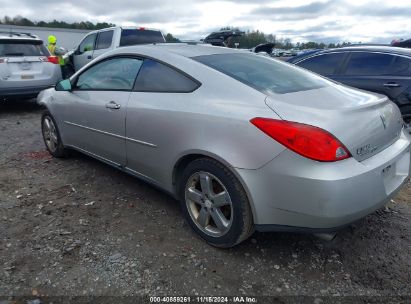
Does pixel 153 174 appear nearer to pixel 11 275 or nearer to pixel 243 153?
pixel 243 153

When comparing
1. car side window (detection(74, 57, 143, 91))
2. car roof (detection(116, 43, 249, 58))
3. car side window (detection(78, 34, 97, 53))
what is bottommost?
car side window (detection(78, 34, 97, 53))

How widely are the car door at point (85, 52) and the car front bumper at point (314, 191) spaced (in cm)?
914

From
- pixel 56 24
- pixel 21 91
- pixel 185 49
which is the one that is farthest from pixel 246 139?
pixel 56 24

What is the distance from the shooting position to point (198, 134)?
2.66 m

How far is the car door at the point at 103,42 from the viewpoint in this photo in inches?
381

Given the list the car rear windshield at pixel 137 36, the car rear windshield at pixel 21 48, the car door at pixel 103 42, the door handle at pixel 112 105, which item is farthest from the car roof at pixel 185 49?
the car door at pixel 103 42

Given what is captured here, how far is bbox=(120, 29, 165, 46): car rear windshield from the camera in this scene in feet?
31.2

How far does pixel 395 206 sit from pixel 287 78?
5.61ft

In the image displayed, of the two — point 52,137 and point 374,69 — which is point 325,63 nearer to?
point 374,69

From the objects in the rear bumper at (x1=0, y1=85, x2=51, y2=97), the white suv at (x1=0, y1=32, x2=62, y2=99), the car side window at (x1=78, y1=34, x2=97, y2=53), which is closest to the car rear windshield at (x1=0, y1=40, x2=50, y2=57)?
the white suv at (x1=0, y1=32, x2=62, y2=99)

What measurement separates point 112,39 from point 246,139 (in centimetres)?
818

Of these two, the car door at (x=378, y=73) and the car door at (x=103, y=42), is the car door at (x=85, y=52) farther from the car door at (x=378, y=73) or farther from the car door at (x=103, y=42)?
the car door at (x=378, y=73)

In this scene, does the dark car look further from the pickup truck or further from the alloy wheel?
the pickup truck

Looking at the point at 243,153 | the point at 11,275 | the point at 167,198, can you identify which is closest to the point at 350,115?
the point at 243,153
